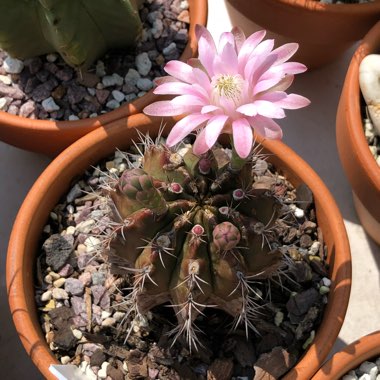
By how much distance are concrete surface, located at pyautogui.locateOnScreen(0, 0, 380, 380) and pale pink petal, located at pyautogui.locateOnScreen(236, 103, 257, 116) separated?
800mm

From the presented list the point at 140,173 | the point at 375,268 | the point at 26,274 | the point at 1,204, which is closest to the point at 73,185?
the point at 26,274

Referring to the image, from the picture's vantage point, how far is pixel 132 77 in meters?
1.40

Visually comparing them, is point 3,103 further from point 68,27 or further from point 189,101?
point 189,101

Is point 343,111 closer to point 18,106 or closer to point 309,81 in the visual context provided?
point 309,81

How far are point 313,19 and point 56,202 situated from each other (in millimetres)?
678

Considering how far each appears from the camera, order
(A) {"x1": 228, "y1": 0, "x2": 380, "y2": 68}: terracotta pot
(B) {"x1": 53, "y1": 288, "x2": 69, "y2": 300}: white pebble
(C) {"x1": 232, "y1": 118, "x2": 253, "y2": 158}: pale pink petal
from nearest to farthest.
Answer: (C) {"x1": 232, "y1": 118, "x2": 253, "y2": 158}: pale pink petal < (B) {"x1": 53, "y1": 288, "x2": 69, "y2": 300}: white pebble < (A) {"x1": 228, "y1": 0, "x2": 380, "y2": 68}: terracotta pot

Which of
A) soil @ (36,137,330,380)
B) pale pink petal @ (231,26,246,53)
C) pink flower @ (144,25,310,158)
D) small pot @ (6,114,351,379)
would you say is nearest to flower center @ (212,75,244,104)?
pink flower @ (144,25,310,158)

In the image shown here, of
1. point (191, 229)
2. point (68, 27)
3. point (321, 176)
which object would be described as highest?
point (68, 27)

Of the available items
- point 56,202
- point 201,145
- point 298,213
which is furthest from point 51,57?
point 201,145

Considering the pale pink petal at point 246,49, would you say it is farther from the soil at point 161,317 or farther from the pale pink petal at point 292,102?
the soil at point 161,317

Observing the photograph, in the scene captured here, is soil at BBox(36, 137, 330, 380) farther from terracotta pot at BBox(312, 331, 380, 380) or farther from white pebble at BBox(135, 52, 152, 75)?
white pebble at BBox(135, 52, 152, 75)

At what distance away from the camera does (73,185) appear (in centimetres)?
129

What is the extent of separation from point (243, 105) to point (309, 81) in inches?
36.5

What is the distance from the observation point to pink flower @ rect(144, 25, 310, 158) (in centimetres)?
79
